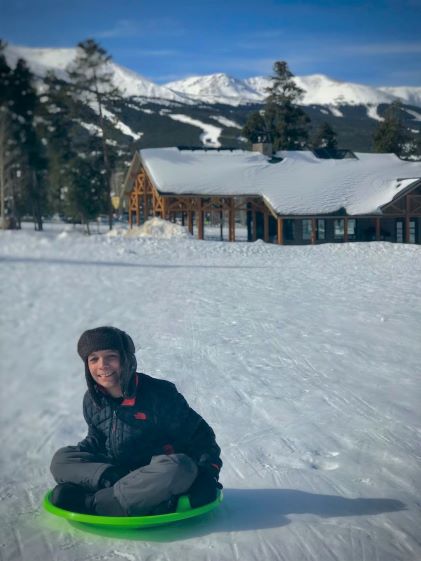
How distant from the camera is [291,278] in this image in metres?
11.3

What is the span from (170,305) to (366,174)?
65.2 feet

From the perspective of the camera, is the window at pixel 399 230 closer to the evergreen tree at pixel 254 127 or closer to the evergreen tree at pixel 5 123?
the evergreen tree at pixel 254 127

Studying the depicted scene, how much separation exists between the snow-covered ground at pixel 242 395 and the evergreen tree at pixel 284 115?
29749 millimetres

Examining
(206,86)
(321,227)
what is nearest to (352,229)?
(321,227)

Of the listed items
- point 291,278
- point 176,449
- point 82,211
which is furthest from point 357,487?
point 82,211

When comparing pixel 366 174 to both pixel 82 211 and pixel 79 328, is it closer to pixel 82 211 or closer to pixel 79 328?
pixel 82 211

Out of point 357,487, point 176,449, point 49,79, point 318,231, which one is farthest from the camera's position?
point 318,231

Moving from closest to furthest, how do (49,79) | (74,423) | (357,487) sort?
(357,487) → (49,79) → (74,423)

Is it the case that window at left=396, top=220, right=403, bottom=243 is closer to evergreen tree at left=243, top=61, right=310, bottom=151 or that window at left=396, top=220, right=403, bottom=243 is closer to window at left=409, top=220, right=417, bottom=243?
window at left=409, top=220, right=417, bottom=243

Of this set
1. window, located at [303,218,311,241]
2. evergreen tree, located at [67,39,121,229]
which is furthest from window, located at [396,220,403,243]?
evergreen tree, located at [67,39,121,229]

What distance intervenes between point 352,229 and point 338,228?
0.51 metres

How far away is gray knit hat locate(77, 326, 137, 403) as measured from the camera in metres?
2.96

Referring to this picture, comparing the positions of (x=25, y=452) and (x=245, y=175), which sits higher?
(x=245, y=175)

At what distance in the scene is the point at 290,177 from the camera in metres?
25.9
